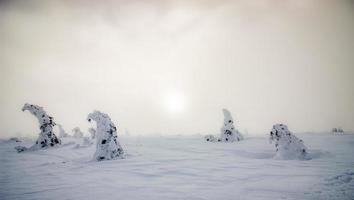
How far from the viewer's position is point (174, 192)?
20.7ft

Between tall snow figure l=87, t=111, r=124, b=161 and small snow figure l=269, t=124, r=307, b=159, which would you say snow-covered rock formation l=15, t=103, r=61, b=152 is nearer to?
tall snow figure l=87, t=111, r=124, b=161

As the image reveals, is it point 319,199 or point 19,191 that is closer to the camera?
point 319,199

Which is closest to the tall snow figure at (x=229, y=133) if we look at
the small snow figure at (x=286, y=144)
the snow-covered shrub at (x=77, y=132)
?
the small snow figure at (x=286, y=144)

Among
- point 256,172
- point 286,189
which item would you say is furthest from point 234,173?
point 286,189

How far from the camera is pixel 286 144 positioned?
12086 millimetres

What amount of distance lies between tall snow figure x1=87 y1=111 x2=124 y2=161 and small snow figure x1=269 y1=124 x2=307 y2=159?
302 inches

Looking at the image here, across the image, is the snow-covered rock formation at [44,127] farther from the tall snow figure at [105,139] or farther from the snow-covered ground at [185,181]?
the snow-covered ground at [185,181]

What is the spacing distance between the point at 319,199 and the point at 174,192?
128 inches

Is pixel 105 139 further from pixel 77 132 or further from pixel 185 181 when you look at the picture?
pixel 77 132

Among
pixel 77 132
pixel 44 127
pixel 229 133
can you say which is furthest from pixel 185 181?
pixel 77 132

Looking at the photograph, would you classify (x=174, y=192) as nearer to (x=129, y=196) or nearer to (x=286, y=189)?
(x=129, y=196)

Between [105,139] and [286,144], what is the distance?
8.84m

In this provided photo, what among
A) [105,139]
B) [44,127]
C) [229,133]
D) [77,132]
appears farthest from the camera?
[77,132]

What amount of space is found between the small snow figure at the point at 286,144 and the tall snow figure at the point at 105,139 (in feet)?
25.2
